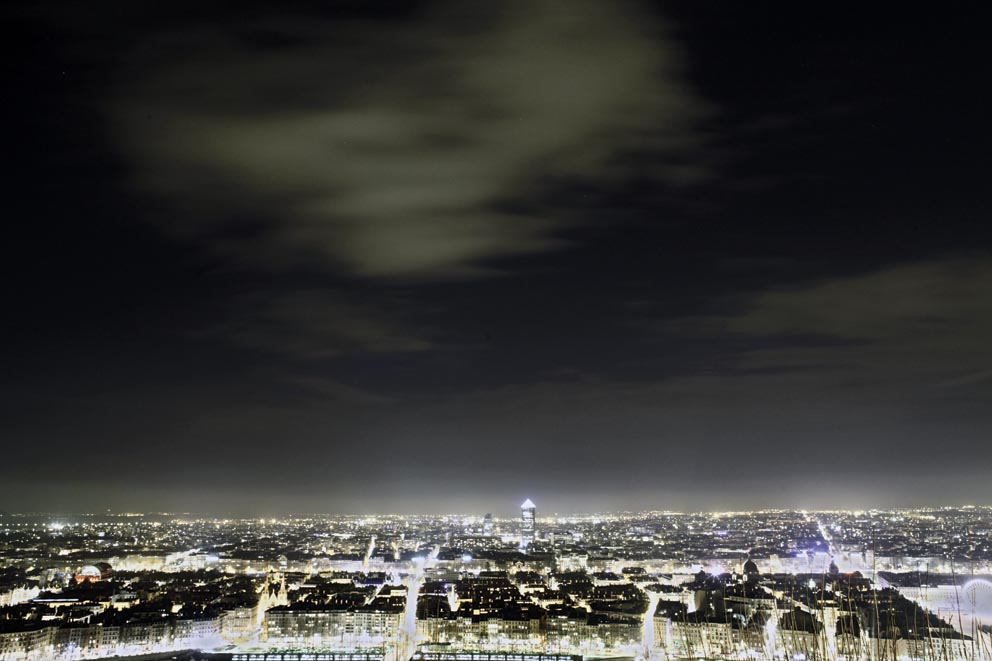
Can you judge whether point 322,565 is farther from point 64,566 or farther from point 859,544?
point 859,544

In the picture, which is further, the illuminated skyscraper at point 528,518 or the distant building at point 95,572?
the illuminated skyscraper at point 528,518

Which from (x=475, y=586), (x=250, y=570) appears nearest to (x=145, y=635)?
(x=475, y=586)

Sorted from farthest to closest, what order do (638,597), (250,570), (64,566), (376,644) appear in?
1. (250,570)
2. (64,566)
3. (638,597)
4. (376,644)

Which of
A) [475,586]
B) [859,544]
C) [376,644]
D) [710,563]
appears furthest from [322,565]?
[859,544]

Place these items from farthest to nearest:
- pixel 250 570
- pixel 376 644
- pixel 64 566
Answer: pixel 250 570 → pixel 64 566 → pixel 376 644

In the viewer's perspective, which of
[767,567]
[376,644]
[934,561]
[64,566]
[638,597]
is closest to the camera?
[376,644]

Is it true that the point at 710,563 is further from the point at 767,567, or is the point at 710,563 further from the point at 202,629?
the point at 202,629

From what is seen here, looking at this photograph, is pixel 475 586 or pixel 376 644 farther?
pixel 475 586

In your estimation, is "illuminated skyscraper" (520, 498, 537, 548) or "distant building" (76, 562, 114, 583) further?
Result: "illuminated skyscraper" (520, 498, 537, 548)

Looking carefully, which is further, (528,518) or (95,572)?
(528,518)
